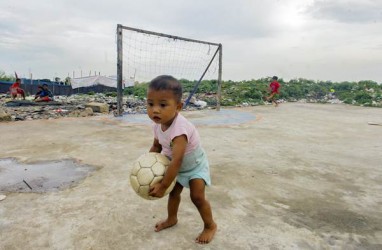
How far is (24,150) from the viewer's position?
16.8 ft

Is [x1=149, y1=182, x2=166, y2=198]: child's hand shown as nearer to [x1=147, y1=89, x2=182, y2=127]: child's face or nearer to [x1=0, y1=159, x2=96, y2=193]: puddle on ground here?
[x1=147, y1=89, x2=182, y2=127]: child's face

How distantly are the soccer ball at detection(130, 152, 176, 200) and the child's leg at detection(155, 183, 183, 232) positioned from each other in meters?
0.27

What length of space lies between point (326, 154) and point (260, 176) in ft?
6.27

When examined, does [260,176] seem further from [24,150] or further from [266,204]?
[24,150]

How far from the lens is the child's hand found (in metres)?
2.18

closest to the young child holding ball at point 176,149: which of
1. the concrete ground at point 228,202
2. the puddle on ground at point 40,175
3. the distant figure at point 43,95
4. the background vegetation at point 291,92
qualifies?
the concrete ground at point 228,202

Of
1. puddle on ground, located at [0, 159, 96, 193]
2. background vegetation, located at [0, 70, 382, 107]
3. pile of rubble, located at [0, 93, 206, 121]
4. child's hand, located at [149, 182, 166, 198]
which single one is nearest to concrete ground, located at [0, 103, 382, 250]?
puddle on ground, located at [0, 159, 96, 193]

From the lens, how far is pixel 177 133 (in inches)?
86.4

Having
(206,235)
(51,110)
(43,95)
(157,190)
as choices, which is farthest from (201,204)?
(43,95)

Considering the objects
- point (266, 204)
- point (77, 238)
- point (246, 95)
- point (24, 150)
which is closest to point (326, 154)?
point (266, 204)

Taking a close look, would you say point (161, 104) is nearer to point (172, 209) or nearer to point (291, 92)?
point (172, 209)

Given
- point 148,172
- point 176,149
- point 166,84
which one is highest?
point 166,84

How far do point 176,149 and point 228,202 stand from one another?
3.98 feet

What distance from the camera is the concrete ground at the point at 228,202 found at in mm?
2439
